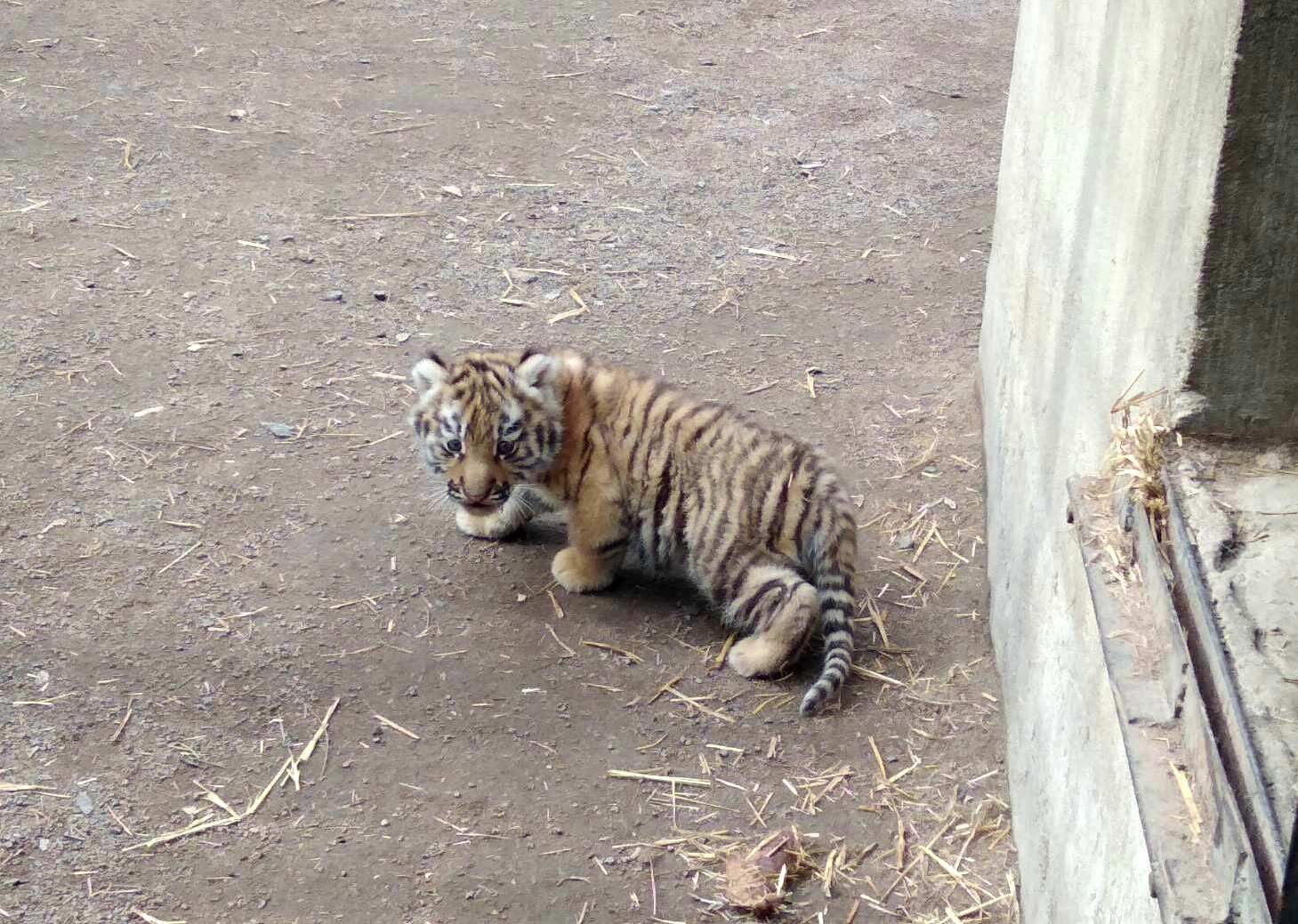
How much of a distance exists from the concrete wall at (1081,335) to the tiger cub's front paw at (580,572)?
146cm

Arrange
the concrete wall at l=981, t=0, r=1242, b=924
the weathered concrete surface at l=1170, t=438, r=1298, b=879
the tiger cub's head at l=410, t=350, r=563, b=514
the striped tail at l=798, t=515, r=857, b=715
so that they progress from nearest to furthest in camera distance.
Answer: the weathered concrete surface at l=1170, t=438, r=1298, b=879
the concrete wall at l=981, t=0, r=1242, b=924
the striped tail at l=798, t=515, r=857, b=715
the tiger cub's head at l=410, t=350, r=563, b=514

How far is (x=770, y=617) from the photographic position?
4.90m

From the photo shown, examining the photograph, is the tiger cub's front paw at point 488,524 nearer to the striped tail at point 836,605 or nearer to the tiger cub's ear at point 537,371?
the tiger cub's ear at point 537,371

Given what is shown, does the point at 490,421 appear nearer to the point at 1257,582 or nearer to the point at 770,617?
the point at 770,617

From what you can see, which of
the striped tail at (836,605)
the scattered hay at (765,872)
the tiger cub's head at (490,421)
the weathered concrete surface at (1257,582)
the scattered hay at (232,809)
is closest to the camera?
the weathered concrete surface at (1257,582)

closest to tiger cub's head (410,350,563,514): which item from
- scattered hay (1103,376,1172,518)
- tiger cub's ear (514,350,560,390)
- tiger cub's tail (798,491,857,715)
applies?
tiger cub's ear (514,350,560,390)

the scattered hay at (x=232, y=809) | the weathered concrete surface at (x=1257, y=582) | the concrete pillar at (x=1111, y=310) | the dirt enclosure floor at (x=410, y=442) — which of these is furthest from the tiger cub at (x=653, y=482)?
the weathered concrete surface at (x=1257, y=582)

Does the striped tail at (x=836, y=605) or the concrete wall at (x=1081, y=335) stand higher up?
the concrete wall at (x=1081, y=335)

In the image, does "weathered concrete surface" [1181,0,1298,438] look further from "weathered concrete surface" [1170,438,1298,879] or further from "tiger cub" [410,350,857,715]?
"tiger cub" [410,350,857,715]

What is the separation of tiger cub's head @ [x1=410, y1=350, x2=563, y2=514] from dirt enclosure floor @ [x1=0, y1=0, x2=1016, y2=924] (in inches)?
16.5

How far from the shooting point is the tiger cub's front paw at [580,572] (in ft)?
17.5

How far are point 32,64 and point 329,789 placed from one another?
22.6ft

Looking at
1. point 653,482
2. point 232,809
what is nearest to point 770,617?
point 653,482

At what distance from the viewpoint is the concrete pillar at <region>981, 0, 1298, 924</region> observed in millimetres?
2623
